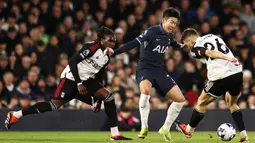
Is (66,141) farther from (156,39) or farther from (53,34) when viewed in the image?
(53,34)

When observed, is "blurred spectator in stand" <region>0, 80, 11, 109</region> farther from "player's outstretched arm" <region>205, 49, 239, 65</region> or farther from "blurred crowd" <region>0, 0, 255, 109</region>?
"player's outstretched arm" <region>205, 49, 239, 65</region>

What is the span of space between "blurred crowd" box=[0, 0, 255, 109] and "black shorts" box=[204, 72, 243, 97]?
16.4 feet

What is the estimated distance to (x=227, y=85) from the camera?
1282 centimetres

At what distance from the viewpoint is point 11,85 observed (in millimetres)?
17984

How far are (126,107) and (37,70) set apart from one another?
2499 millimetres

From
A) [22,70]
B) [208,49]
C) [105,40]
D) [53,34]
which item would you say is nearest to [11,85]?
A: [22,70]

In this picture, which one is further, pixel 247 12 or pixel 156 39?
pixel 247 12

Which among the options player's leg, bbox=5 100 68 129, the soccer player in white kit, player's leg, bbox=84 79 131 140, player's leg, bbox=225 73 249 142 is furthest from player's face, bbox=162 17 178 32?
player's leg, bbox=5 100 68 129

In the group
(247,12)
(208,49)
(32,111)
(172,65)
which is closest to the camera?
(208,49)

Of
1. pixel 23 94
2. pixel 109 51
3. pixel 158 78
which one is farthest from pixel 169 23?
pixel 23 94

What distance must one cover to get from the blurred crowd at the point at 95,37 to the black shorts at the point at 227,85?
5005 millimetres

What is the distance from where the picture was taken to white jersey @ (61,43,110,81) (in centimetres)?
1316

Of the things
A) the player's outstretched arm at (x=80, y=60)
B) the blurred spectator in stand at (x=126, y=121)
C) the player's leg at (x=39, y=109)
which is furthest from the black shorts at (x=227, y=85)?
the blurred spectator in stand at (x=126, y=121)

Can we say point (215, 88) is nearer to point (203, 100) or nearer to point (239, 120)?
point (203, 100)
